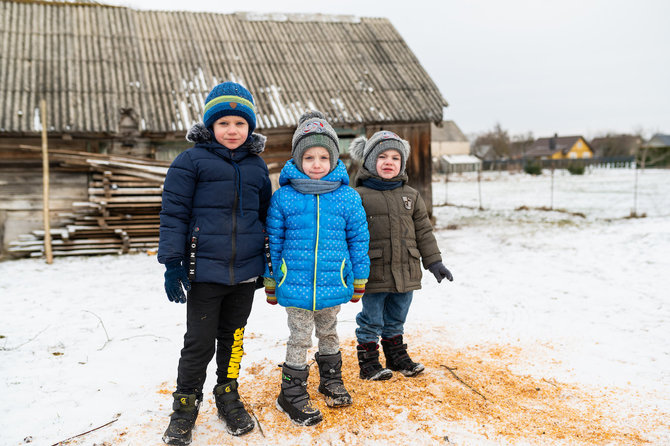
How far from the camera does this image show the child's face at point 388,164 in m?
3.11

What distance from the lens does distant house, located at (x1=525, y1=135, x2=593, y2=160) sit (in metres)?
64.2

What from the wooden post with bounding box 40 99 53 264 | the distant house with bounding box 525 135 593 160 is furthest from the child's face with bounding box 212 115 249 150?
the distant house with bounding box 525 135 593 160

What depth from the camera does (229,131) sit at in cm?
252

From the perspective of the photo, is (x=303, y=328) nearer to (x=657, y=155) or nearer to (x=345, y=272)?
(x=345, y=272)

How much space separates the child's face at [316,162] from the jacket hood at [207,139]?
0.94 ft

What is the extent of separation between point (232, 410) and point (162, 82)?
8.13 metres

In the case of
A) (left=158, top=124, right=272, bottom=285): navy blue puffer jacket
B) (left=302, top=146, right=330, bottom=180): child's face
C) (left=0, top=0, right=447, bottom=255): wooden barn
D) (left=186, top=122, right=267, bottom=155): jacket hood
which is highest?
(left=0, top=0, right=447, bottom=255): wooden barn

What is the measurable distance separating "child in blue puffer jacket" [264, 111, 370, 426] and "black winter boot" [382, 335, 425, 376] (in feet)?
1.88

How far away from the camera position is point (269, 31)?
10.9 meters

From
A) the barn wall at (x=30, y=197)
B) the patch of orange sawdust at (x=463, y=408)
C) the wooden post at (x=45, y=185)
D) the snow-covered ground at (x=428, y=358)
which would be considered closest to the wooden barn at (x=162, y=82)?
the barn wall at (x=30, y=197)

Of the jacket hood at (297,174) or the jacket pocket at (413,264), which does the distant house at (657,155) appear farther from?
the jacket hood at (297,174)

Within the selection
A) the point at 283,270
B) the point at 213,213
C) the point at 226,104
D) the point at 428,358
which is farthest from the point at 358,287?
the point at 226,104

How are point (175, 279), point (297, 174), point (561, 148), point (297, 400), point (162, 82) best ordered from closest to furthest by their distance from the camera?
1. point (175, 279)
2. point (297, 400)
3. point (297, 174)
4. point (162, 82)
5. point (561, 148)

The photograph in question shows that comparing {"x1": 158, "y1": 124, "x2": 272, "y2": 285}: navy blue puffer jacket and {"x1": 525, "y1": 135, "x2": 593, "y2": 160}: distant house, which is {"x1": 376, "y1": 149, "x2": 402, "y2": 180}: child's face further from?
{"x1": 525, "y1": 135, "x2": 593, "y2": 160}: distant house
